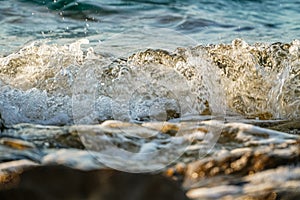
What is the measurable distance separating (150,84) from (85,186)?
6.68ft

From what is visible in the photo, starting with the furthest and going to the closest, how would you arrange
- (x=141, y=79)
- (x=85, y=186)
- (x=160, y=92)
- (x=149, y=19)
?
(x=149, y=19)
(x=141, y=79)
(x=160, y=92)
(x=85, y=186)

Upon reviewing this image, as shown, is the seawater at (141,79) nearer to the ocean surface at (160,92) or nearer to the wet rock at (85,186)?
the ocean surface at (160,92)

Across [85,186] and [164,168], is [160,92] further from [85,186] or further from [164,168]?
[85,186]

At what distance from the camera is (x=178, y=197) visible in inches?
57.2

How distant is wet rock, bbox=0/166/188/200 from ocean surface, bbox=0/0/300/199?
1.9 inches

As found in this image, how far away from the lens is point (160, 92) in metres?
3.37

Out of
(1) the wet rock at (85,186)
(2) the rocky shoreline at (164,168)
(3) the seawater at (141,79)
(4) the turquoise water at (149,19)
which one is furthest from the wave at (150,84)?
(1) the wet rock at (85,186)

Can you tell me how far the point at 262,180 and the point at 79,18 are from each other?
5.16m

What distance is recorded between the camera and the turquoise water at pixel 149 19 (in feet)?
18.2

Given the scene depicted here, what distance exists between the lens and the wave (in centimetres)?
307

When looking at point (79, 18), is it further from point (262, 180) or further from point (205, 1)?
point (262, 180)

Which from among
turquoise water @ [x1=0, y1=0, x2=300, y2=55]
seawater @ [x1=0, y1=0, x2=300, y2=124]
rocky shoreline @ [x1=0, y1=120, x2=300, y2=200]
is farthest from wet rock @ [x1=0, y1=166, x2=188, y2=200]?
turquoise water @ [x1=0, y1=0, x2=300, y2=55]

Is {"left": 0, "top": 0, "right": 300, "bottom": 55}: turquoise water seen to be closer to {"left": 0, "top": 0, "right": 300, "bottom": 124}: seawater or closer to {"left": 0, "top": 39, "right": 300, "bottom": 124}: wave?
{"left": 0, "top": 0, "right": 300, "bottom": 124}: seawater

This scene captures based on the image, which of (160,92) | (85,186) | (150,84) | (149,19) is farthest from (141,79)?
(149,19)
